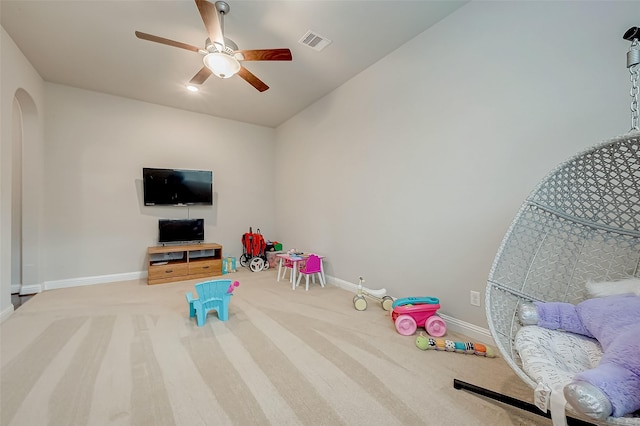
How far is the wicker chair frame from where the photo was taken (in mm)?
1241

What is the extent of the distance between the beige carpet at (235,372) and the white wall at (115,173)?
1.20 meters

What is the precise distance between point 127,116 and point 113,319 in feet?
9.81

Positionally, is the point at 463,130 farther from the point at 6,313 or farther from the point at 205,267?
the point at 6,313

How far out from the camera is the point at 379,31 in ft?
7.95

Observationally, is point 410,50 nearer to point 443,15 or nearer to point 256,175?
point 443,15

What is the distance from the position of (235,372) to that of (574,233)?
2135mm

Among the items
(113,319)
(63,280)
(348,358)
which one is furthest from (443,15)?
(63,280)

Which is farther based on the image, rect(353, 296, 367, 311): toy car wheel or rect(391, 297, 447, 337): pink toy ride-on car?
rect(353, 296, 367, 311): toy car wheel

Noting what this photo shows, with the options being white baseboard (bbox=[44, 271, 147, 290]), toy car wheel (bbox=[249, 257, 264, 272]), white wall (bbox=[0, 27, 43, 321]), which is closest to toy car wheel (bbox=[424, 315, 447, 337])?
toy car wheel (bbox=[249, 257, 264, 272])

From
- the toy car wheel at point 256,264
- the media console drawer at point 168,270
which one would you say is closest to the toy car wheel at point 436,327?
the toy car wheel at point 256,264

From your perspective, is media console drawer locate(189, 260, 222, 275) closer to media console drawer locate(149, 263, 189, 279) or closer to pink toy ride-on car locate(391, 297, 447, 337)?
media console drawer locate(149, 263, 189, 279)

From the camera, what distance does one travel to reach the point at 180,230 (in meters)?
4.09

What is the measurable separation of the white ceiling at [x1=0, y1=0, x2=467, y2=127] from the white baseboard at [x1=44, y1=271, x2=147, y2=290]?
2.66 m

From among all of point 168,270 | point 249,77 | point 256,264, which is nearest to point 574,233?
point 249,77
